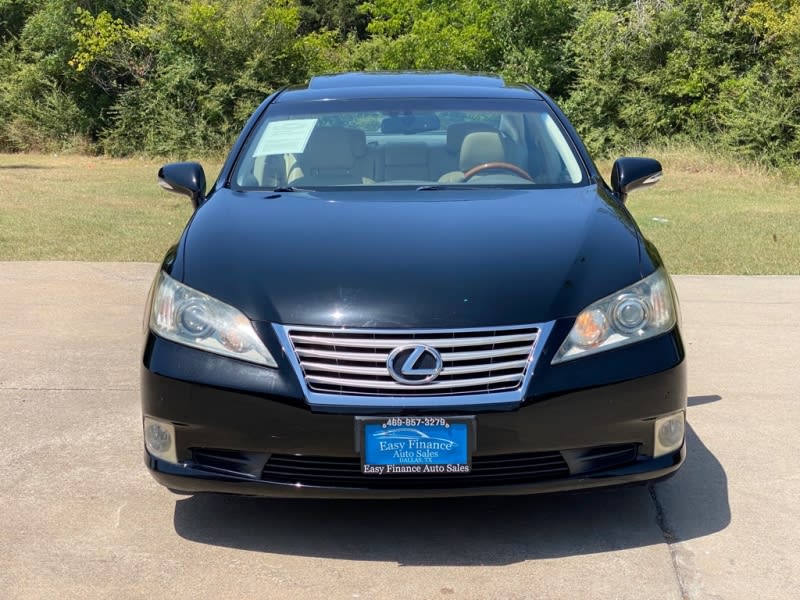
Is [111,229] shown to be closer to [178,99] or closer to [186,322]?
[186,322]

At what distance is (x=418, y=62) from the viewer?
34.7 meters

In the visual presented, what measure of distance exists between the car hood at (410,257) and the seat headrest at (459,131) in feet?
2.09

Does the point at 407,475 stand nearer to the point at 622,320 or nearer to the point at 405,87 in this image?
the point at 622,320

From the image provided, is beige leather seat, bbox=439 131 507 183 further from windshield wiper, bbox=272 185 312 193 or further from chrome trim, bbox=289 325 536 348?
chrome trim, bbox=289 325 536 348

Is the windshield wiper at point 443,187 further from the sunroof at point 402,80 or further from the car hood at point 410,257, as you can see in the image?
the sunroof at point 402,80

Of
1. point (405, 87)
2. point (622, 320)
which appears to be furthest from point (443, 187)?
point (622, 320)

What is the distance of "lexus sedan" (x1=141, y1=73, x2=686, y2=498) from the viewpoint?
3.38m

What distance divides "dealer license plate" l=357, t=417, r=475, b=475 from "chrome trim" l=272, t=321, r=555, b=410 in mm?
50

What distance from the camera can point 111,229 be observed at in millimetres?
12945

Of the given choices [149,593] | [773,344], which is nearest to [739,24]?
[773,344]

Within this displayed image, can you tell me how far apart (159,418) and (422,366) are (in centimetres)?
87

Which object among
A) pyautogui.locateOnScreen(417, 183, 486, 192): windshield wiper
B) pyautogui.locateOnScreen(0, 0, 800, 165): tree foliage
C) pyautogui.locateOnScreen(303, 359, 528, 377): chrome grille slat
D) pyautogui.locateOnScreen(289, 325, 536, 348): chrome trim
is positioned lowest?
pyautogui.locateOnScreen(0, 0, 800, 165): tree foliage

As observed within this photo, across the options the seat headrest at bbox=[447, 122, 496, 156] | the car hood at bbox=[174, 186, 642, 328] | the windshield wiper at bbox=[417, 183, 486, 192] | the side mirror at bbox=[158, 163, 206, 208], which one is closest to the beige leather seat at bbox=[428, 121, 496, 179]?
the seat headrest at bbox=[447, 122, 496, 156]

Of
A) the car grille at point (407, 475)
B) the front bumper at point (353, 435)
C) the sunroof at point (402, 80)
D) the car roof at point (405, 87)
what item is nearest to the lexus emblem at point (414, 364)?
the front bumper at point (353, 435)
